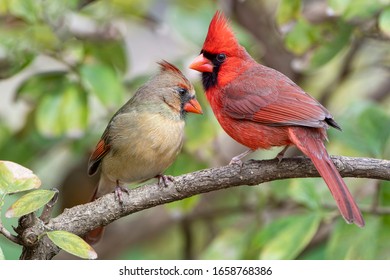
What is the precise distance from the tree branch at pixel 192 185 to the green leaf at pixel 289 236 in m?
0.73

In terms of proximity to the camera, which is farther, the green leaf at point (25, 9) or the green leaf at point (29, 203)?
the green leaf at point (25, 9)

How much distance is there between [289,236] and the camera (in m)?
3.15

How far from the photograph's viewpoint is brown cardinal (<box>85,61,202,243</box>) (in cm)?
274

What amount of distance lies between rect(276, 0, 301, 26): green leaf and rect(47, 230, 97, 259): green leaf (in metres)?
1.54

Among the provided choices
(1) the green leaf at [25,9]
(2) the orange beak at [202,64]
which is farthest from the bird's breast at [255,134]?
(1) the green leaf at [25,9]

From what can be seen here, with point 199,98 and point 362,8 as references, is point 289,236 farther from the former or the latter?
point 362,8

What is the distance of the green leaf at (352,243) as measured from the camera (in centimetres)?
313

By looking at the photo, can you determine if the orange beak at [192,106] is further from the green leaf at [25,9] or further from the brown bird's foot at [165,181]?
the green leaf at [25,9]

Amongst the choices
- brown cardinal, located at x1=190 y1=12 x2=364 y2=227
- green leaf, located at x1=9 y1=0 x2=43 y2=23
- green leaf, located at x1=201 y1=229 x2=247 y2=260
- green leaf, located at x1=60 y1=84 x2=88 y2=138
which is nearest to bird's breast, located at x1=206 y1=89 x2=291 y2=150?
brown cardinal, located at x1=190 y1=12 x2=364 y2=227

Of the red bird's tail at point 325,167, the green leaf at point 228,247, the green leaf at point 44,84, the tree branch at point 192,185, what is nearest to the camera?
the red bird's tail at point 325,167

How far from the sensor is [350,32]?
331 centimetres

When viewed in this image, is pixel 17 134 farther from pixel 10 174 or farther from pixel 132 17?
pixel 10 174

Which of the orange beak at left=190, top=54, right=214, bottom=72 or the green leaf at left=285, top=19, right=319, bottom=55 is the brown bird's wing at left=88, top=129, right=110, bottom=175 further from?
the green leaf at left=285, top=19, right=319, bottom=55

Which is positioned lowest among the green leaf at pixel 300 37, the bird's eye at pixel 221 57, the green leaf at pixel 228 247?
the green leaf at pixel 228 247
